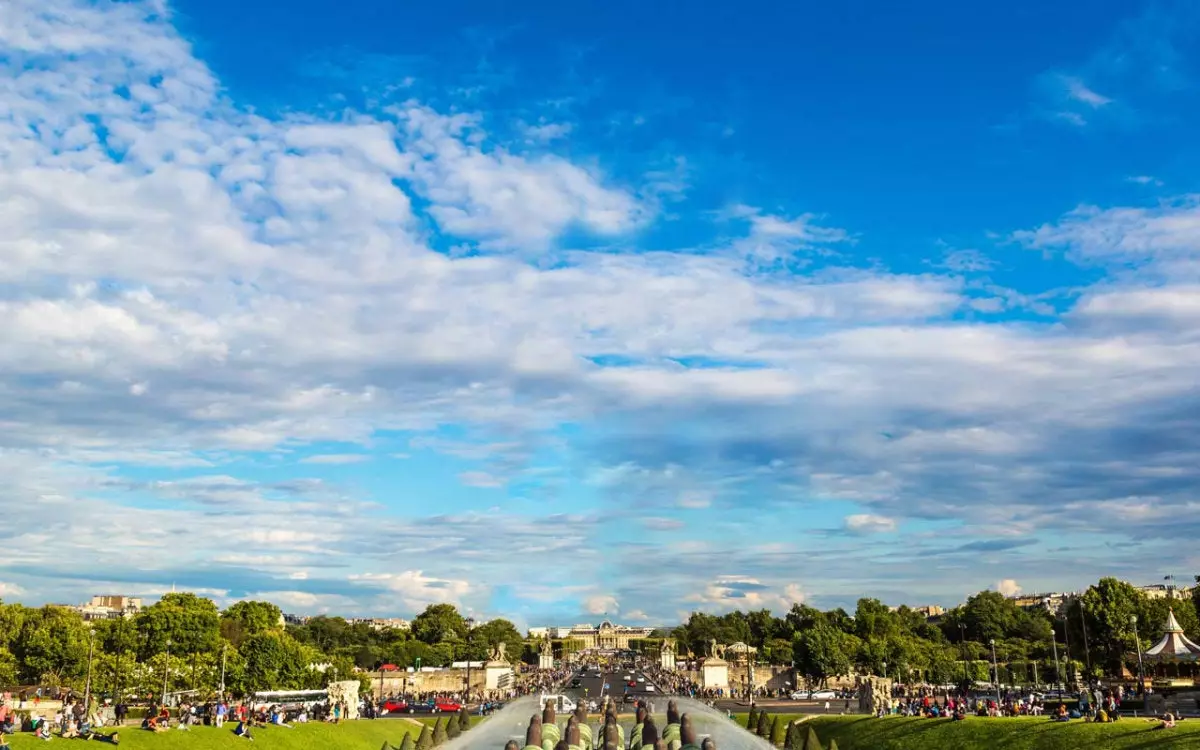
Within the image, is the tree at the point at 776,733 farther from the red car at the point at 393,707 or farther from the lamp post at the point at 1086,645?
the lamp post at the point at 1086,645

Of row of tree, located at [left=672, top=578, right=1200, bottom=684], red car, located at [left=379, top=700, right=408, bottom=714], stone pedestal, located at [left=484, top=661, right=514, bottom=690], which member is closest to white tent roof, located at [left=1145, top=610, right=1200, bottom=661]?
row of tree, located at [left=672, top=578, right=1200, bottom=684]

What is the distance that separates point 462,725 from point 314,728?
939 cm

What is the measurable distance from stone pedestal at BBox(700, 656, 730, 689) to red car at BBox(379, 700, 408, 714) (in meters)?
36.6

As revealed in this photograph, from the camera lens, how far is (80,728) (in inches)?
1496

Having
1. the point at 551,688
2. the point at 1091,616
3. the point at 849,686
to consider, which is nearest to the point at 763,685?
the point at 849,686

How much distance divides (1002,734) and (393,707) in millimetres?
49745

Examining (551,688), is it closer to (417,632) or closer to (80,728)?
(80,728)

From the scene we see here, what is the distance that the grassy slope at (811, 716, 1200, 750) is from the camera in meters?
36.1

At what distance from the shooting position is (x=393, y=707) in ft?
252

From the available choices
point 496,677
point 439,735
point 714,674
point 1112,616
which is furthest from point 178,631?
point 1112,616

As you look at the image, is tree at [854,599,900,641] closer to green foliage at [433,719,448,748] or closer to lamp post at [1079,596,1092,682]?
lamp post at [1079,596,1092,682]

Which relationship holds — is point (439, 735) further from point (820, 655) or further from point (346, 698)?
point (820, 655)

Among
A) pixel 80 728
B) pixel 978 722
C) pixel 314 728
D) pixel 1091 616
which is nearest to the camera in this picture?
pixel 80 728

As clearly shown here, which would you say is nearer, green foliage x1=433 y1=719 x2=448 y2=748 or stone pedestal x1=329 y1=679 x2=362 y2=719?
green foliage x1=433 y1=719 x2=448 y2=748
